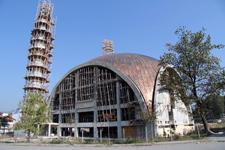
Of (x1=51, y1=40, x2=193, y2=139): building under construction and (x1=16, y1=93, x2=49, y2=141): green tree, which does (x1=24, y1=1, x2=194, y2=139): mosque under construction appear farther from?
(x1=16, y1=93, x2=49, y2=141): green tree

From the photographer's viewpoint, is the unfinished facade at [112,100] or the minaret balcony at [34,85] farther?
the minaret balcony at [34,85]

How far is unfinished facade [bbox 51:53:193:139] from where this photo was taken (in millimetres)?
53938

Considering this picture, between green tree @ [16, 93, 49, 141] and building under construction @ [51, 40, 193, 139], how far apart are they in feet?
54.3

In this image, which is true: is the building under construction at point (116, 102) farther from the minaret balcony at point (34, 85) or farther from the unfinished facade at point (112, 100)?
the minaret balcony at point (34, 85)

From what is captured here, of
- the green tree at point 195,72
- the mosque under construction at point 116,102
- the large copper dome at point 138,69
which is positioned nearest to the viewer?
the green tree at point 195,72

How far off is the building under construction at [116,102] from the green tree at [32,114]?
16.5m

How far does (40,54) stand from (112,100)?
148 feet

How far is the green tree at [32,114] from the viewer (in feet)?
145

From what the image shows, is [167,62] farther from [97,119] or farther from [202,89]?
[97,119]

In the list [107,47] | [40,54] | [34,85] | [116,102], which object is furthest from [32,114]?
[107,47]

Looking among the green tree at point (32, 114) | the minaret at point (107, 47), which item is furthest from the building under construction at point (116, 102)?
the minaret at point (107, 47)

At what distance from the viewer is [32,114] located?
45.4m

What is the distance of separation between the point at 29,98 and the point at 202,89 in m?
29.4

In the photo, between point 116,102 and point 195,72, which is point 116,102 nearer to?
point 116,102
